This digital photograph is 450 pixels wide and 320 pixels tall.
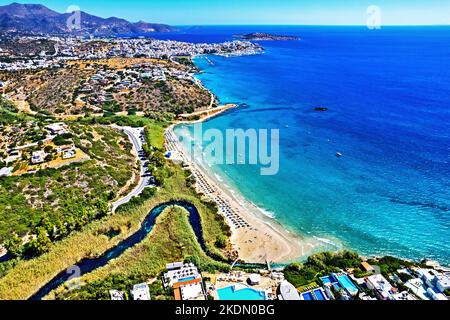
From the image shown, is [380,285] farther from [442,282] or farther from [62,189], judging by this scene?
[62,189]

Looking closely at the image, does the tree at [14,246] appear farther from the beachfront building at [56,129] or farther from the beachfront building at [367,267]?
the beachfront building at [367,267]

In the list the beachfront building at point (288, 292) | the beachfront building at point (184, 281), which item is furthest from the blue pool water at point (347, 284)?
the beachfront building at point (184, 281)

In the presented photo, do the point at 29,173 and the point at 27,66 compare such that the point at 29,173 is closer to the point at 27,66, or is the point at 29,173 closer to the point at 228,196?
the point at 228,196

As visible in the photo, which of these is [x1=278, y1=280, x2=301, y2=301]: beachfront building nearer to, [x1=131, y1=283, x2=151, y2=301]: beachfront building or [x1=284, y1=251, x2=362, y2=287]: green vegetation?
[x1=284, y1=251, x2=362, y2=287]: green vegetation

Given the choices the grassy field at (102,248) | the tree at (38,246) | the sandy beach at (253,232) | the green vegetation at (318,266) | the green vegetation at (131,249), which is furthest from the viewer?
the sandy beach at (253,232)

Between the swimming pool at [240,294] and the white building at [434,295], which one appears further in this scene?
the swimming pool at [240,294]
